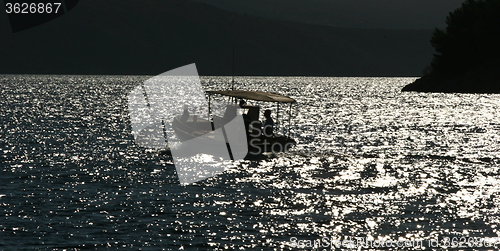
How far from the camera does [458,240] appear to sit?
18.8 meters

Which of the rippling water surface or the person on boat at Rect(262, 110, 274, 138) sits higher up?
the person on boat at Rect(262, 110, 274, 138)

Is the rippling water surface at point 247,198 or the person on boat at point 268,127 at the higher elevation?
the person on boat at point 268,127

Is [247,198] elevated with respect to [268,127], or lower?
lower

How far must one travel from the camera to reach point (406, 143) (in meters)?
47.6

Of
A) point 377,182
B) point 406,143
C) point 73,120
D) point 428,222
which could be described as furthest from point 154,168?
point 73,120

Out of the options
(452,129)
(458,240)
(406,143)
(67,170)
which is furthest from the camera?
(452,129)

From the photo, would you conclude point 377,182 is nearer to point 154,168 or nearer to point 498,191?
point 498,191

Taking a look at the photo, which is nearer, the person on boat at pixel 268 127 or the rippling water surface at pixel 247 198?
the rippling water surface at pixel 247 198

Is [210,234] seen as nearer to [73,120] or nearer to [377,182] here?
[377,182]

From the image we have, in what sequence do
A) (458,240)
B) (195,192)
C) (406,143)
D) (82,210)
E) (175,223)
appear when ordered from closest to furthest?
(458,240)
(175,223)
(82,210)
(195,192)
(406,143)

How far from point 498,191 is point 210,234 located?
14.7 m

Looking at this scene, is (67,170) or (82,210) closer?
(82,210)

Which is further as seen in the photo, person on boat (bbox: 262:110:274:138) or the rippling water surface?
person on boat (bbox: 262:110:274:138)

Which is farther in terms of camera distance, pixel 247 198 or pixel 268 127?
pixel 268 127
